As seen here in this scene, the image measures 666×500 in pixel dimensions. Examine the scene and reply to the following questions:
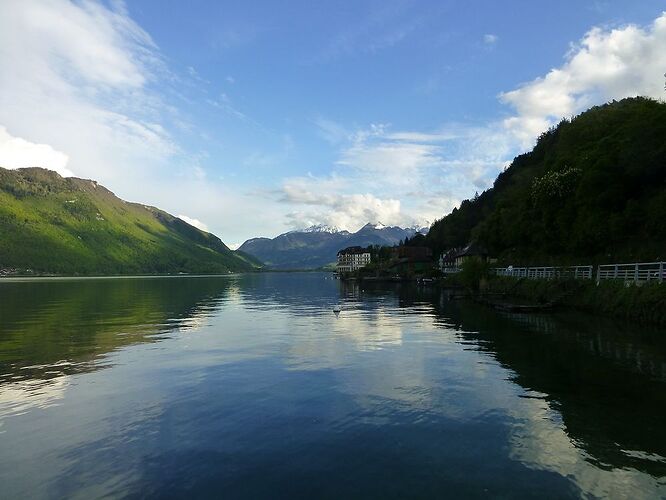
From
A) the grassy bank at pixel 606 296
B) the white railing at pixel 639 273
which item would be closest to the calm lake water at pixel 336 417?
the grassy bank at pixel 606 296

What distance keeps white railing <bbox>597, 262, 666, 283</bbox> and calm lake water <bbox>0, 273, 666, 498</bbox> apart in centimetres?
723

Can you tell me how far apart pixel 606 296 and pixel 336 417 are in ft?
138

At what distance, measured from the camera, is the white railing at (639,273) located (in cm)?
4043

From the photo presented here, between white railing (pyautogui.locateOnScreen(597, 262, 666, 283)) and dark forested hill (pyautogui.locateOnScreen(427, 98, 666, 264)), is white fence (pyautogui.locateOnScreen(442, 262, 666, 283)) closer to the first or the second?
white railing (pyautogui.locateOnScreen(597, 262, 666, 283))

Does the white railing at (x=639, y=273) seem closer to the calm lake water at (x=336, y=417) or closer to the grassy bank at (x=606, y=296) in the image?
the grassy bank at (x=606, y=296)

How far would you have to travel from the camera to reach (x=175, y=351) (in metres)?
32.4

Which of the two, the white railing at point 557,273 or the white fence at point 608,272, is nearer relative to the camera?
the white fence at point 608,272

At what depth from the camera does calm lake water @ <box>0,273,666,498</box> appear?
12.5m

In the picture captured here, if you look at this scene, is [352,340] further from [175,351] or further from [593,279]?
[593,279]

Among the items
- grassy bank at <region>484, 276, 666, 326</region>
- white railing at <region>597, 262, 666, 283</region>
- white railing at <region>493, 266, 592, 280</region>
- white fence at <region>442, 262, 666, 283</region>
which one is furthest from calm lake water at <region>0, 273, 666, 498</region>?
white railing at <region>493, 266, 592, 280</region>

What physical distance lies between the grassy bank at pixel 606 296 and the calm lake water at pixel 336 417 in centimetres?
449

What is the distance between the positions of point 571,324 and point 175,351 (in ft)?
118

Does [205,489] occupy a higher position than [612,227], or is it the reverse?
[612,227]

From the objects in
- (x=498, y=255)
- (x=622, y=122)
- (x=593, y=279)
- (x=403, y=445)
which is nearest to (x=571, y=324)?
(x=593, y=279)
